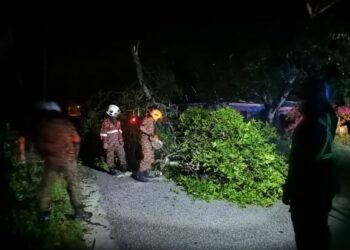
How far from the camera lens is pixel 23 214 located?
5.63 meters

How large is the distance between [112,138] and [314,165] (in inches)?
261

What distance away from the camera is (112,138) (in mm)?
10258

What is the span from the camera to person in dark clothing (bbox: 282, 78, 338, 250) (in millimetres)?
4227

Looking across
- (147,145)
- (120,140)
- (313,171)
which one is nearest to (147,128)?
(147,145)

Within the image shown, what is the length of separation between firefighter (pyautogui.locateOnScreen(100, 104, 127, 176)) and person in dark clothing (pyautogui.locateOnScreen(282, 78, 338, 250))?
6351 mm

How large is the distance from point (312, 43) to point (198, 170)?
7867mm

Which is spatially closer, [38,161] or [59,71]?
[38,161]

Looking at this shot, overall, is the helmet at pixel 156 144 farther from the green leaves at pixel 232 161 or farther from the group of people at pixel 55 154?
the group of people at pixel 55 154

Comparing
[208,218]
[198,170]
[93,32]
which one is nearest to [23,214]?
[208,218]

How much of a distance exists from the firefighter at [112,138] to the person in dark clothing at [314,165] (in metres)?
6.35

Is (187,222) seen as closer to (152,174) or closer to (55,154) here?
(55,154)

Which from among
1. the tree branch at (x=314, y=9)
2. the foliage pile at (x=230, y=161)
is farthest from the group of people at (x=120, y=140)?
the tree branch at (x=314, y=9)

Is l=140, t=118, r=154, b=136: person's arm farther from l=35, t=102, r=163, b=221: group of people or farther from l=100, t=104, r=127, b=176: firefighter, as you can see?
l=35, t=102, r=163, b=221: group of people

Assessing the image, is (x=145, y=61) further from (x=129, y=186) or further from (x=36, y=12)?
(x=129, y=186)
